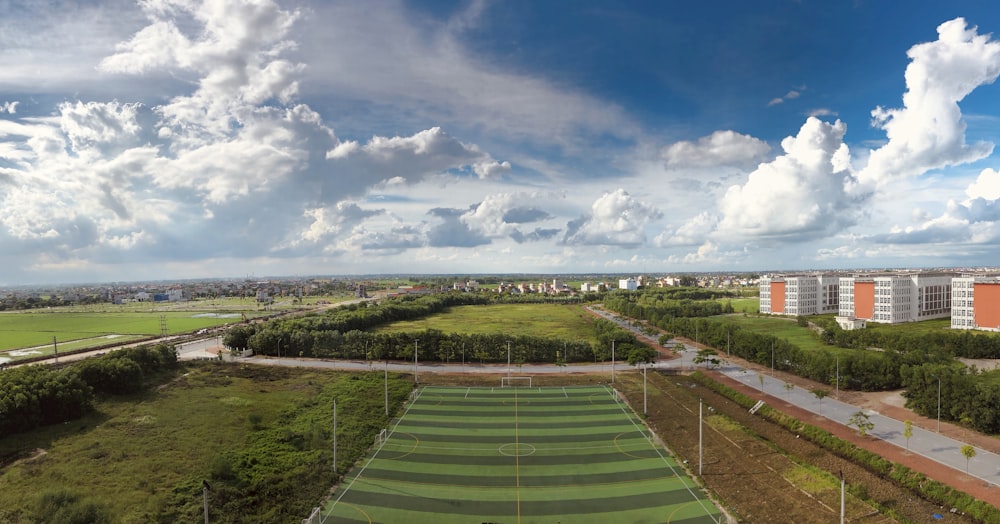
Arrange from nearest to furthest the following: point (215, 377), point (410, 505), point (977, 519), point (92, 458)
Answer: point (977, 519) < point (410, 505) < point (92, 458) < point (215, 377)

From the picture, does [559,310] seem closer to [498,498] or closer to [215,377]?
[215,377]

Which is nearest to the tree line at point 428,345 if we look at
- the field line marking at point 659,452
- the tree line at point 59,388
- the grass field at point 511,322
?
the grass field at point 511,322

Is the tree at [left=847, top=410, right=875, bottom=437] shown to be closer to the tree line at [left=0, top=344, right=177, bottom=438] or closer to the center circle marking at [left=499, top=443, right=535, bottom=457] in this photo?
the center circle marking at [left=499, top=443, right=535, bottom=457]

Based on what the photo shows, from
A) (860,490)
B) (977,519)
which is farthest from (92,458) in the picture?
(977,519)

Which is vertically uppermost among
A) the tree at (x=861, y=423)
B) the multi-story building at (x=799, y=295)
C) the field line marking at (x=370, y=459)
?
the multi-story building at (x=799, y=295)

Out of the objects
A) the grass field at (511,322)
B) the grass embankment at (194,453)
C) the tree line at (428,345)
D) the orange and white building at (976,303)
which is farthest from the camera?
the grass field at (511,322)

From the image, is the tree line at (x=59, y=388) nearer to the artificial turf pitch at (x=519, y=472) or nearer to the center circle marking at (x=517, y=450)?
the artificial turf pitch at (x=519, y=472)
